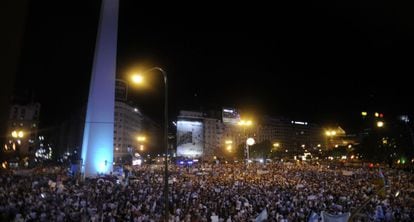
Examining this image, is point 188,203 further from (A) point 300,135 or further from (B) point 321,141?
(B) point 321,141

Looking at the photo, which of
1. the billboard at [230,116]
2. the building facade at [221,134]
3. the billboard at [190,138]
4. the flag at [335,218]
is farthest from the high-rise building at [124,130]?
the flag at [335,218]

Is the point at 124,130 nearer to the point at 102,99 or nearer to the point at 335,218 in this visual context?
the point at 102,99

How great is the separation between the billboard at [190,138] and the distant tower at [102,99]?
311ft

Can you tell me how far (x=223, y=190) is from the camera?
72.9ft

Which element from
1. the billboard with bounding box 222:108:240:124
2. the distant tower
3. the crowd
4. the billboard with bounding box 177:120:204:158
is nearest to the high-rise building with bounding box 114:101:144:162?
the billboard with bounding box 177:120:204:158

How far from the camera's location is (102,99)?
35500 mm

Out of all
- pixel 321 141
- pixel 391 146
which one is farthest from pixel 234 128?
pixel 391 146

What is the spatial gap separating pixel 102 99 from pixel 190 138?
98.2m

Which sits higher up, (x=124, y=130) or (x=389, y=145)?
(x=124, y=130)

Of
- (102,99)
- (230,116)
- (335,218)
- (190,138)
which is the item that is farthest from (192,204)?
(190,138)

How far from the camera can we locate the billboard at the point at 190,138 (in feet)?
435

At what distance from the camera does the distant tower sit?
35438 mm

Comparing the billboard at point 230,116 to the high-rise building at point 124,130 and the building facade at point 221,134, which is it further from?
the high-rise building at point 124,130

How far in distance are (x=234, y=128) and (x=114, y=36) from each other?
370ft
